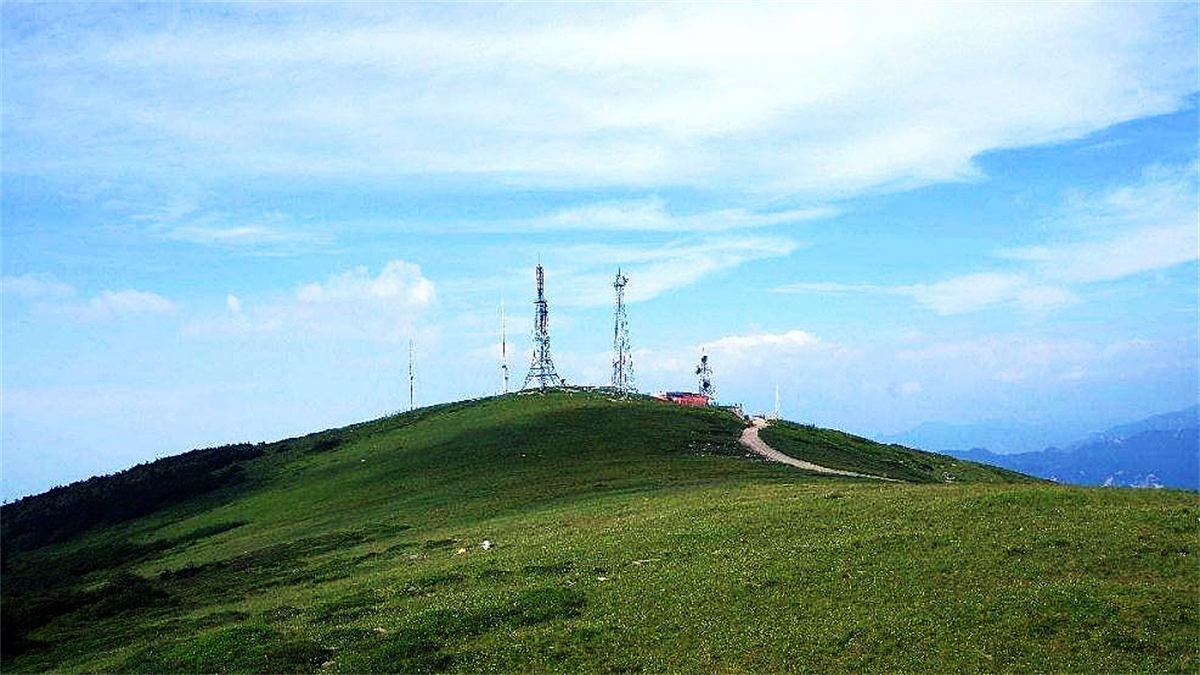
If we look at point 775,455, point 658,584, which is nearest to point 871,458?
point 775,455

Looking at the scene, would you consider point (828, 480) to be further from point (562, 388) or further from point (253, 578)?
point (562, 388)

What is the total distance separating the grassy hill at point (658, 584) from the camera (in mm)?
28578

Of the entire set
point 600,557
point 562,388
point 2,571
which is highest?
point 562,388

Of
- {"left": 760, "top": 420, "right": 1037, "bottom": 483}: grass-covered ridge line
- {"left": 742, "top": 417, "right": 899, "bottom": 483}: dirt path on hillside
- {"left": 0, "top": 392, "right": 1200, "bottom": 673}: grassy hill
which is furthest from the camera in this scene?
{"left": 760, "top": 420, "right": 1037, "bottom": 483}: grass-covered ridge line

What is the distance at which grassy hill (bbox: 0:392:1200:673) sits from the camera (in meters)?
28.6

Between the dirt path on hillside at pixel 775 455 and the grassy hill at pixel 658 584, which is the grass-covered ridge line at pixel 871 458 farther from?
the grassy hill at pixel 658 584

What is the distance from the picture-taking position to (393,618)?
3559 cm

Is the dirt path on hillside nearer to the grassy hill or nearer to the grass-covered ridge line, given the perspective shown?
the grass-covered ridge line

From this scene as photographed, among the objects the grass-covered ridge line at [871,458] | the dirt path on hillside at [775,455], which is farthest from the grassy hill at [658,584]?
the grass-covered ridge line at [871,458]

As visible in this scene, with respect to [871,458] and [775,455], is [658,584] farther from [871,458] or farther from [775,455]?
[871,458]

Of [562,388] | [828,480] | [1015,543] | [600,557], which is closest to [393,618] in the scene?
[600,557]

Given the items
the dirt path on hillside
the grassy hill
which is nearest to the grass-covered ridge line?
the dirt path on hillside

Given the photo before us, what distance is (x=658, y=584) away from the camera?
3578 cm

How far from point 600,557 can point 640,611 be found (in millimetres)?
8281
